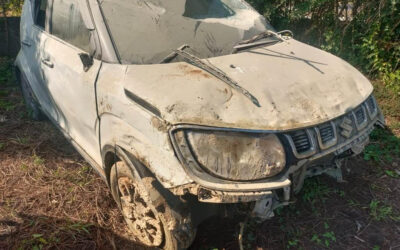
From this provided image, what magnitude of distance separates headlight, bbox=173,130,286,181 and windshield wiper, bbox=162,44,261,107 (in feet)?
0.90

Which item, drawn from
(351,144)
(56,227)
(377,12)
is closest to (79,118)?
(56,227)

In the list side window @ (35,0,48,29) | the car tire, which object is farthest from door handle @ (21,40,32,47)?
the car tire

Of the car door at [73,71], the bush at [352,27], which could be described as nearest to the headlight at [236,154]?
the car door at [73,71]

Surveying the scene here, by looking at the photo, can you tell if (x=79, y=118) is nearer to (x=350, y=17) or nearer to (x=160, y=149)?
(x=160, y=149)

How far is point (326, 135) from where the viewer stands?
2.18m

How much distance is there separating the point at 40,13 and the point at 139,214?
2.54 meters

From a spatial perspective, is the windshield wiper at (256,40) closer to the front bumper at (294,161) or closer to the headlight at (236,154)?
the front bumper at (294,161)

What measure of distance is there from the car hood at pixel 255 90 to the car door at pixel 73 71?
0.48 meters

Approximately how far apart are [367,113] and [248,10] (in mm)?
1559

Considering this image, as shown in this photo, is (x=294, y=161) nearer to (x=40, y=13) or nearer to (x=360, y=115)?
(x=360, y=115)

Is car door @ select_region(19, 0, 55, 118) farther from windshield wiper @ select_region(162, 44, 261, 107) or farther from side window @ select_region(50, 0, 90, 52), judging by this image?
windshield wiper @ select_region(162, 44, 261, 107)

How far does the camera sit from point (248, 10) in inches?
135

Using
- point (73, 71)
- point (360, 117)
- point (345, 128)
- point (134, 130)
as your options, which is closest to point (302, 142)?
point (345, 128)

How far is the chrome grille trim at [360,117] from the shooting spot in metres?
2.37
